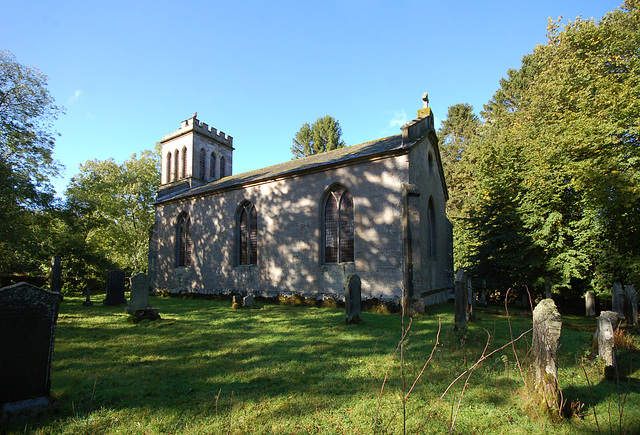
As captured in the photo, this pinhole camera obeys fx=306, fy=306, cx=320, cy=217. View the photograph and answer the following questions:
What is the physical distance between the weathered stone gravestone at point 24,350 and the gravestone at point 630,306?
1408cm

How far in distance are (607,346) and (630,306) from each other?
236 inches

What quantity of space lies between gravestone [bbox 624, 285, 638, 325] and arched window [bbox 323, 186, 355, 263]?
9.27 m

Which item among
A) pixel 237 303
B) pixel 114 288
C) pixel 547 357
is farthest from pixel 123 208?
pixel 547 357

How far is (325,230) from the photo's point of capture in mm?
15016

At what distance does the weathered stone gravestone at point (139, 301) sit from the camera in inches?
412

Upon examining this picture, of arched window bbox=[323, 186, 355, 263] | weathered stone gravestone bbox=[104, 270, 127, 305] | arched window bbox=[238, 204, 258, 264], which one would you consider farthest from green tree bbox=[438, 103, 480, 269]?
weathered stone gravestone bbox=[104, 270, 127, 305]

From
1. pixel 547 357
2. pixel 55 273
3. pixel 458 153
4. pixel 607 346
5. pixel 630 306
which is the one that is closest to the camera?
pixel 547 357

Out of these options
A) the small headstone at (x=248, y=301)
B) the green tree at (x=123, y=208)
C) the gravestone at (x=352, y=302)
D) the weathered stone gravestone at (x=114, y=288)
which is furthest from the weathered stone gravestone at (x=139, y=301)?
the green tree at (x=123, y=208)

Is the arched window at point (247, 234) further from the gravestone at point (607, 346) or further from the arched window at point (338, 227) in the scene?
the gravestone at point (607, 346)

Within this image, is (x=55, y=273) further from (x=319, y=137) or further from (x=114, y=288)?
(x=319, y=137)

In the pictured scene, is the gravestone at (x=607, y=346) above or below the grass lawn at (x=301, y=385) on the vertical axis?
above

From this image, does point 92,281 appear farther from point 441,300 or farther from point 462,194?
point 462,194

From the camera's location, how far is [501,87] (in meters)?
31.2

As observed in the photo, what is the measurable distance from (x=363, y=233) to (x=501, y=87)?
1100 inches
